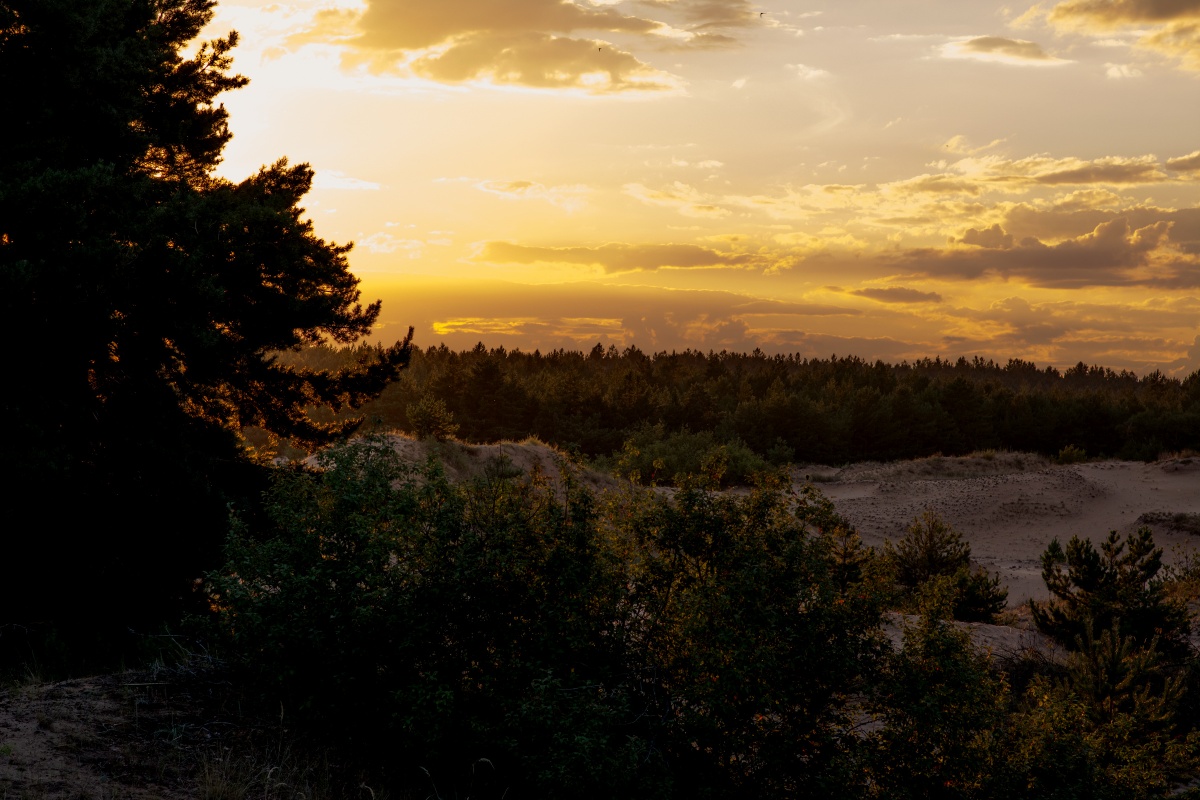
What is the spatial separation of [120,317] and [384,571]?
719cm

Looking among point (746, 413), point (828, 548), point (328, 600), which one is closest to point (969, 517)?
point (746, 413)

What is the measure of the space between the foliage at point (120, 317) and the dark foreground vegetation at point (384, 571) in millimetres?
50

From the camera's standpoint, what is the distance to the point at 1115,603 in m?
15.8

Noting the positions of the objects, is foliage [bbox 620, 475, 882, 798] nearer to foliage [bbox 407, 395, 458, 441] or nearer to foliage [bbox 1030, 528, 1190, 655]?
foliage [bbox 1030, 528, 1190, 655]

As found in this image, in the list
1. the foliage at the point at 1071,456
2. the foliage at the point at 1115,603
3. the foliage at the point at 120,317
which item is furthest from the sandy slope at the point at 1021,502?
the foliage at the point at 120,317

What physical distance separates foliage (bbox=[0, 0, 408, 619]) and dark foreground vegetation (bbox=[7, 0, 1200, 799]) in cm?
5

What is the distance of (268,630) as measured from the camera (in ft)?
28.6

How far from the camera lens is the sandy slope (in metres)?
33.1

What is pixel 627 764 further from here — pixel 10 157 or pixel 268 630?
pixel 10 157

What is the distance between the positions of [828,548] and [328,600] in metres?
4.81

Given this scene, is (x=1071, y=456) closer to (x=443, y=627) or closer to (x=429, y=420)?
(x=429, y=420)

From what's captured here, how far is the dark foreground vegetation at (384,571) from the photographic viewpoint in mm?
8125

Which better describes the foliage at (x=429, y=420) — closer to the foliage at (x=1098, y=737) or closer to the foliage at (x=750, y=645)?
the foliage at (x=1098, y=737)

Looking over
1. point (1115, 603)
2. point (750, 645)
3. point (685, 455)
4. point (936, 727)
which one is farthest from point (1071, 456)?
point (750, 645)
